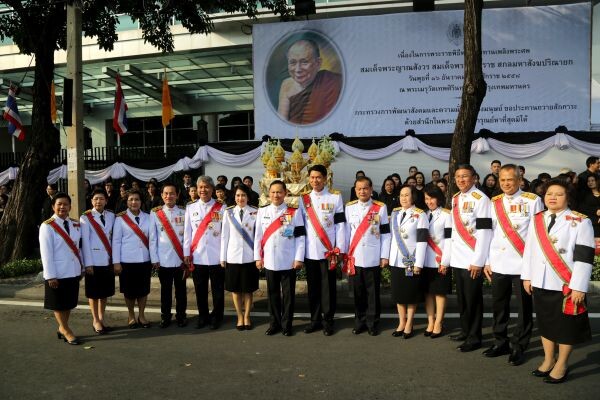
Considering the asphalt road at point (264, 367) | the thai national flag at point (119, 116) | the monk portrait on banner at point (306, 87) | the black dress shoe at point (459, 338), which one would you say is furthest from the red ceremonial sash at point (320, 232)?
the thai national flag at point (119, 116)

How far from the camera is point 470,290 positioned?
4879 mm

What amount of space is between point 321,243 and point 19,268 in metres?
5.98

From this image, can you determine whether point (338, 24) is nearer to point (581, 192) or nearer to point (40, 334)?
point (581, 192)

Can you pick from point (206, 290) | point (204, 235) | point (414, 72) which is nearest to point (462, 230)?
point (204, 235)

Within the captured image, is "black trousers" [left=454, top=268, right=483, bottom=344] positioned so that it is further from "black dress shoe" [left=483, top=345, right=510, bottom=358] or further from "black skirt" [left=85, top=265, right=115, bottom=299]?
"black skirt" [left=85, top=265, right=115, bottom=299]

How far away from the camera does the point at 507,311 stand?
466 cm

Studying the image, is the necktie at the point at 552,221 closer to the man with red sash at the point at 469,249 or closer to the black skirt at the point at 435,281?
→ the man with red sash at the point at 469,249

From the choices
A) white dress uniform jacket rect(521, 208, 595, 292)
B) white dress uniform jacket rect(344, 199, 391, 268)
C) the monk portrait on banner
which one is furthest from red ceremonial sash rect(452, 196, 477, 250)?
the monk portrait on banner

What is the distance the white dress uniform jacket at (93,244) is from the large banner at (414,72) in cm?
846

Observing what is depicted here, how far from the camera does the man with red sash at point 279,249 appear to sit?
5.51 metres

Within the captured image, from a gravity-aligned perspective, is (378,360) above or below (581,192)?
below

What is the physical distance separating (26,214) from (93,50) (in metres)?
9.20

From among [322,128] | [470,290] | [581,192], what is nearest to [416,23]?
[322,128]

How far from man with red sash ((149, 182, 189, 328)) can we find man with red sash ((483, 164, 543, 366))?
3.39 metres
